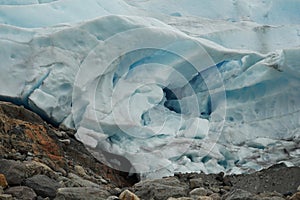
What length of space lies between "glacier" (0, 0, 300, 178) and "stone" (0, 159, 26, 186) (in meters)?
1.52

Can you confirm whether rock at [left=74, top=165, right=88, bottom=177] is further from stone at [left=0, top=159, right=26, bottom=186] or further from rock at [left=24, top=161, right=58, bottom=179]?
stone at [left=0, top=159, right=26, bottom=186]

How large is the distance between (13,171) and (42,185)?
0.24m

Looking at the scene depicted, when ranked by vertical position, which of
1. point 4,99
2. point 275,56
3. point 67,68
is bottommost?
point 4,99

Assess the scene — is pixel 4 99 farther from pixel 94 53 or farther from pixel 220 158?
pixel 220 158

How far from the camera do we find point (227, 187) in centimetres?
429

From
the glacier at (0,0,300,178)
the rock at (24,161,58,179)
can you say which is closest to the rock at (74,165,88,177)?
the rock at (24,161,58,179)

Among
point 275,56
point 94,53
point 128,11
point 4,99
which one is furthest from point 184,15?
point 4,99

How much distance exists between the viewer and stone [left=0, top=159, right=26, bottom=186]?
3248 millimetres

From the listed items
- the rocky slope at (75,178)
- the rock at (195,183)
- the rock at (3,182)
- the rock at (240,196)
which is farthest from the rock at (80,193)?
the rock at (195,183)

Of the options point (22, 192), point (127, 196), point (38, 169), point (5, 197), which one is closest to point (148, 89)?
point (38, 169)

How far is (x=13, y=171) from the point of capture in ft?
10.8

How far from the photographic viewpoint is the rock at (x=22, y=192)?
3.04 m

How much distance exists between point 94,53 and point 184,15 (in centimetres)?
267

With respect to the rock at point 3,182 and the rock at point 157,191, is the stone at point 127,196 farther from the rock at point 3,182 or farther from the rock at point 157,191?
the rock at point 3,182
